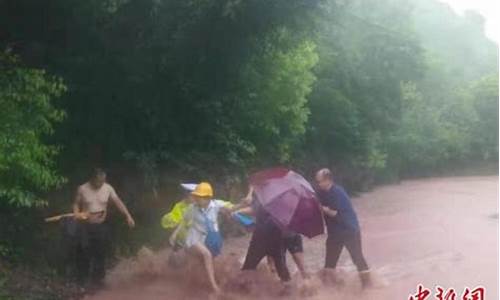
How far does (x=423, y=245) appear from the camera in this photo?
28.9ft

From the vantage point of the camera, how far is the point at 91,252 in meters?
6.51

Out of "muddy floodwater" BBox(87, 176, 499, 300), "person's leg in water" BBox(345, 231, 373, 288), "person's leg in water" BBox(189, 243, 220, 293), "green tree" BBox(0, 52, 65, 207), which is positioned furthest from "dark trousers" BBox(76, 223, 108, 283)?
"person's leg in water" BBox(345, 231, 373, 288)

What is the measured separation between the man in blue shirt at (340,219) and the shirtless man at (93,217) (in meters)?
1.79

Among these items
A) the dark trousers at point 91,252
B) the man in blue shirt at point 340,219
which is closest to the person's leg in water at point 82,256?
the dark trousers at point 91,252

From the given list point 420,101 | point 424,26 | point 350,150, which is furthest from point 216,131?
point 424,26

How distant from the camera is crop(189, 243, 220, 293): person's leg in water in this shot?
6.00 m

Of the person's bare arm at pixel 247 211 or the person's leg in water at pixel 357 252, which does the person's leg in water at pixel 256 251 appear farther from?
the person's leg in water at pixel 357 252

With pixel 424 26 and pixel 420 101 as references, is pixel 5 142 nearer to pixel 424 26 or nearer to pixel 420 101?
pixel 420 101

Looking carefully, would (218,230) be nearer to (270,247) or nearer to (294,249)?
(270,247)

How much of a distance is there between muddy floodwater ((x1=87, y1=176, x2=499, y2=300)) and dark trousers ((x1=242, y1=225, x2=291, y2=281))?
0.13 meters

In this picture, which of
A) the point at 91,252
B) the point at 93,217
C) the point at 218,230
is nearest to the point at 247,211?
the point at 218,230

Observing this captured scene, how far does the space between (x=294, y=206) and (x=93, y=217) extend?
183 cm

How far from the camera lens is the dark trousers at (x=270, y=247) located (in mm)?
6250

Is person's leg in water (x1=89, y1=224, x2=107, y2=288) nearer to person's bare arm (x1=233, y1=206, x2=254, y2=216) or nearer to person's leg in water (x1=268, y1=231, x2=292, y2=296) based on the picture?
person's bare arm (x1=233, y1=206, x2=254, y2=216)
